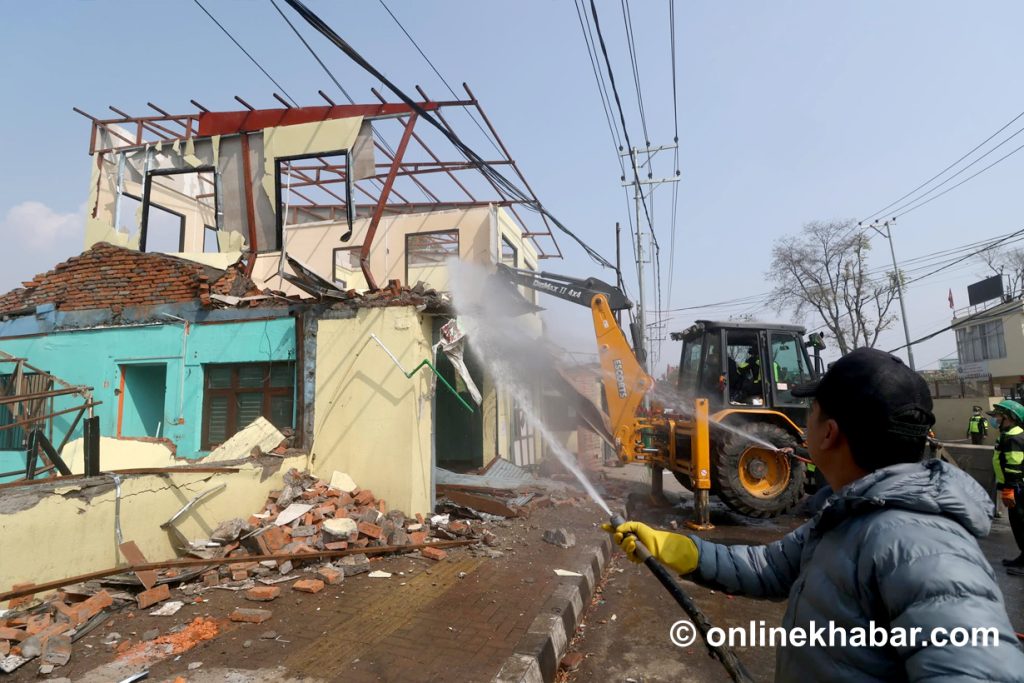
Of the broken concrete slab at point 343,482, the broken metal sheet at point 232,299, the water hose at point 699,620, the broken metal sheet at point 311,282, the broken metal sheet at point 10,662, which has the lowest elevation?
the broken metal sheet at point 10,662

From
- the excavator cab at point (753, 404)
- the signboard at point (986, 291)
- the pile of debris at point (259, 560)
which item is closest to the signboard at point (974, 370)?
the signboard at point (986, 291)

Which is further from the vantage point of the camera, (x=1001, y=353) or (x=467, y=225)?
(x=1001, y=353)

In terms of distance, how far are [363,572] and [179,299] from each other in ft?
19.0

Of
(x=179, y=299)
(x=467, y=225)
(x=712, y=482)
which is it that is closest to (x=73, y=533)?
(x=179, y=299)

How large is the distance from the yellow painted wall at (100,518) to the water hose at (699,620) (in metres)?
5.33

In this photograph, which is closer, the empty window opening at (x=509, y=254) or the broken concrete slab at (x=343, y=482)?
the broken concrete slab at (x=343, y=482)

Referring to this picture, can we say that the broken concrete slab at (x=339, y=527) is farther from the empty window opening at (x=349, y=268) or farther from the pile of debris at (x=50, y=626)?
the empty window opening at (x=349, y=268)

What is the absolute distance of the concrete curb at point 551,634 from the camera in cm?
360

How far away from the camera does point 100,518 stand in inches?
207

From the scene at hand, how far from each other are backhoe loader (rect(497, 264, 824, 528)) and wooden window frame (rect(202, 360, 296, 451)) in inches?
207

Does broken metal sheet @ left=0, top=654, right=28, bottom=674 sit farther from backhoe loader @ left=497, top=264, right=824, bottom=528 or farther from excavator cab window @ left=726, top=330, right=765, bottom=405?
excavator cab window @ left=726, top=330, right=765, bottom=405

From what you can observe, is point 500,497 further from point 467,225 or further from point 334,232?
point 334,232

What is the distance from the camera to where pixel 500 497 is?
8672 mm

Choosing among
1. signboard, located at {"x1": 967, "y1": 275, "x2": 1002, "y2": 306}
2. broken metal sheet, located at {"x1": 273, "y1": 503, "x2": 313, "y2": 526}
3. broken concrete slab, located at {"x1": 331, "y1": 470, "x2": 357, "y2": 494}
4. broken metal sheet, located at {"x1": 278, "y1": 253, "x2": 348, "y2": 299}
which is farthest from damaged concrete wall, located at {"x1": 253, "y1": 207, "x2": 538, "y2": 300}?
signboard, located at {"x1": 967, "y1": 275, "x2": 1002, "y2": 306}
